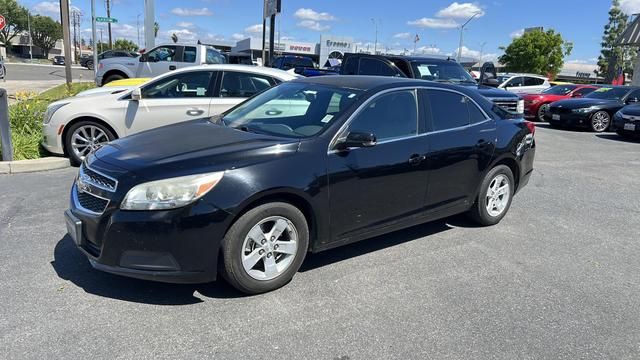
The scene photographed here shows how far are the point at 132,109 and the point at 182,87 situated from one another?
0.81 m

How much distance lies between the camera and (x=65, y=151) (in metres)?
7.47

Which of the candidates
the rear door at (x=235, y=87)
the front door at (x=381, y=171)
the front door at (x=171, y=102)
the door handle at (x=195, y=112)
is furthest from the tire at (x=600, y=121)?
the front door at (x=381, y=171)

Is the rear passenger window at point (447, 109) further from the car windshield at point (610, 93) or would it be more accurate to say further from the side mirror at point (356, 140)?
the car windshield at point (610, 93)

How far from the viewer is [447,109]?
4.87 m

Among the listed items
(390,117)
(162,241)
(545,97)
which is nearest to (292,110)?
(390,117)

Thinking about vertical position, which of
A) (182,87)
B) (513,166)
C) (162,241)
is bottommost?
(162,241)

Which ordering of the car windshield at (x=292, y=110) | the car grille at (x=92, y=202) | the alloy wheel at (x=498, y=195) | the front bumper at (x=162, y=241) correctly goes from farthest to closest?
1. the alloy wheel at (x=498, y=195)
2. the car windshield at (x=292, y=110)
3. the car grille at (x=92, y=202)
4. the front bumper at (x=162, y=241)

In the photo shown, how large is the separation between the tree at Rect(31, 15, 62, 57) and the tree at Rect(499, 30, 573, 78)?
274 ft

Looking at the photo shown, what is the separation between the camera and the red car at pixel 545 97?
58.3ft

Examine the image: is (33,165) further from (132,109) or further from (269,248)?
(269,248)

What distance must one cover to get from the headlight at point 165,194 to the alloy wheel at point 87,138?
15.3 ft

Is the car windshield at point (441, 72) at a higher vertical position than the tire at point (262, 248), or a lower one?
higher

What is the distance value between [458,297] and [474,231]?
172 centimetres

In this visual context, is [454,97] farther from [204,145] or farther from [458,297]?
[204,145]
